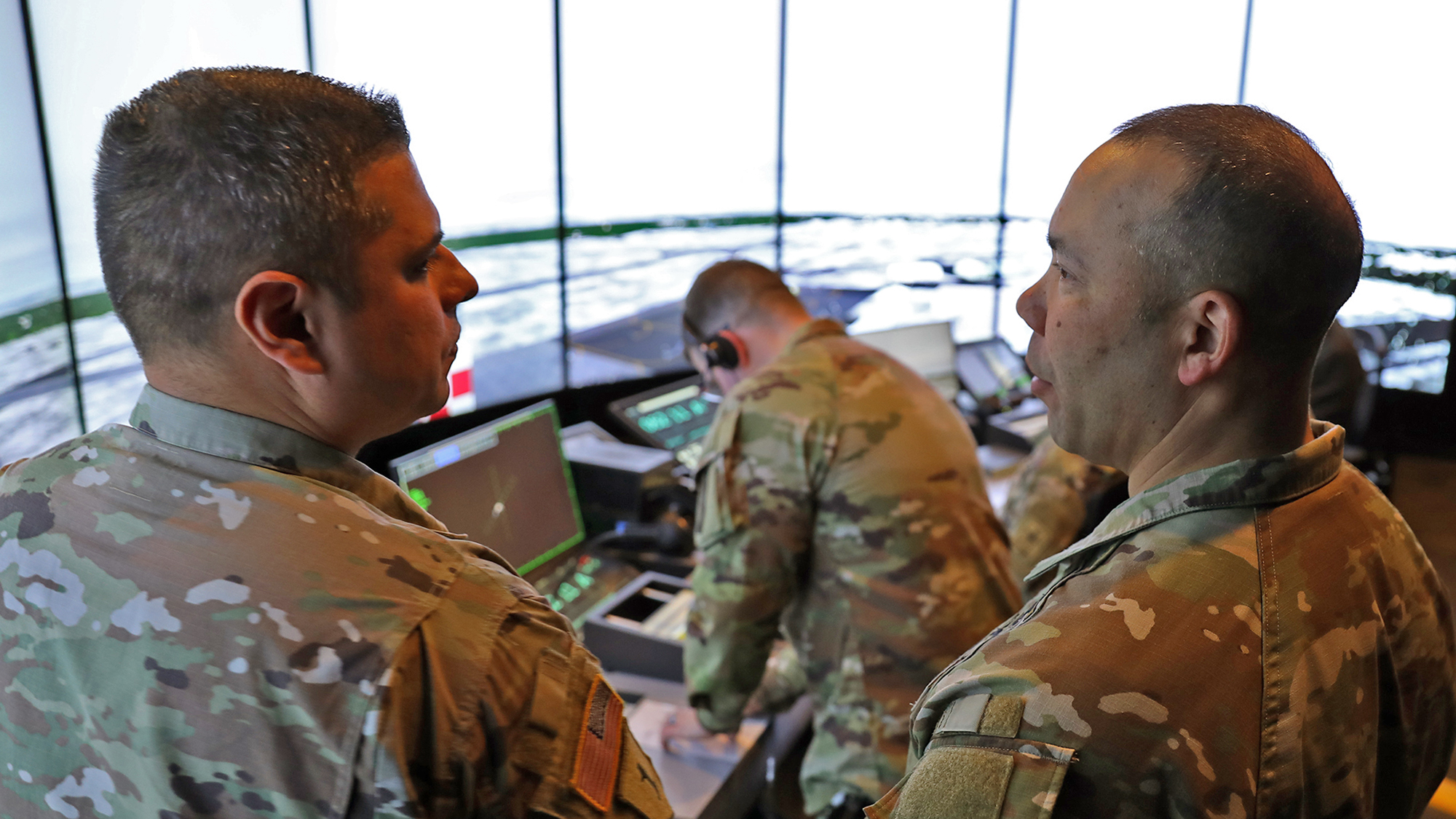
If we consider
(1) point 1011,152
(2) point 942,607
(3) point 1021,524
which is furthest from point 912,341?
(2) point 942,607

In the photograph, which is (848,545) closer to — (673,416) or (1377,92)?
(673,416)

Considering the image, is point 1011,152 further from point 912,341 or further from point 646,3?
point 646,3

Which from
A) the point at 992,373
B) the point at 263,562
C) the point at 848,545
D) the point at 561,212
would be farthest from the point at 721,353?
the point at 992,373

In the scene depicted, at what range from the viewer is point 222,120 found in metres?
0.68

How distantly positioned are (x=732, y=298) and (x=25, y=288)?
165cm

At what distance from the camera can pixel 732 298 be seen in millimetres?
1959

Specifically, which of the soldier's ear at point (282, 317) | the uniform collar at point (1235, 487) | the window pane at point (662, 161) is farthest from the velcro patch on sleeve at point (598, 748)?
the window pane at point (662, 161)

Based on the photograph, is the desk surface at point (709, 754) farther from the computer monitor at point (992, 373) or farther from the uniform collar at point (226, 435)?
the computer monitor at point (992, 373)

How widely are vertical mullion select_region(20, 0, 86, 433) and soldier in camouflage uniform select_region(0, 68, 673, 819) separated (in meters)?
1.78

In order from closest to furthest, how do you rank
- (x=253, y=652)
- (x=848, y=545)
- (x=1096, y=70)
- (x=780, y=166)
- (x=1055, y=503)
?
(x=253, y=652) → (x=848, y=545) → (x=1055, y=503) → (x=780, y=166) → (x=1096, y=70)

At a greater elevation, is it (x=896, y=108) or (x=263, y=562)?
(x=896, y=108)

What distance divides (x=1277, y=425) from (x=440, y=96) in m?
2.91

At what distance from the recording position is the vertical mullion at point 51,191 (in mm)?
2072

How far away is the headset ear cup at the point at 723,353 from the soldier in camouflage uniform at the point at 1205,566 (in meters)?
1.07
